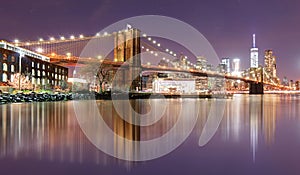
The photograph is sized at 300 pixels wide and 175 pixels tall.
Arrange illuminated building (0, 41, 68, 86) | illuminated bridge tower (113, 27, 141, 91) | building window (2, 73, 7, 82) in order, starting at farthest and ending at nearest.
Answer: illuminated bridge tower (113, 27, 141, 91), illuminated building (0, 41, 68, 86), building window (2, 73, 7, 82)

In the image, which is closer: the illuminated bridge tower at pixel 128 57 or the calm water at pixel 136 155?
the calm water at pixel 136 155

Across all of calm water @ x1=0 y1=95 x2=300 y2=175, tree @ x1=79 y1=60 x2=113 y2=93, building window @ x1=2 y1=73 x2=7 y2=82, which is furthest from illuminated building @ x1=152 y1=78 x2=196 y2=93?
calm water @ x1=0 y1=95 x2=300 y2=175

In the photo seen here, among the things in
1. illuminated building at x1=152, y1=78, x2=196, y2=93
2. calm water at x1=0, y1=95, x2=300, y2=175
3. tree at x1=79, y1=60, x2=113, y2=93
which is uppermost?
tree at x1=79, y1=60, x2=113, y2=93

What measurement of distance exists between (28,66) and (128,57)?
16.8 meters

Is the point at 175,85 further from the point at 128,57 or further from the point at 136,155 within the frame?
the point at 136,155

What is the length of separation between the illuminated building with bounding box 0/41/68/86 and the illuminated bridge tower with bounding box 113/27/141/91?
11.6 meters

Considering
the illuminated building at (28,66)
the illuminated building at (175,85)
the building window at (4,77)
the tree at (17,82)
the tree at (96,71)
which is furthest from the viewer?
the illuminated building at (175,85)

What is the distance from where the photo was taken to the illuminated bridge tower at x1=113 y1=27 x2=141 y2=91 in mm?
41156

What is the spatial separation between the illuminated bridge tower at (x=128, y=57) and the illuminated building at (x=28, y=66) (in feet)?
38.0

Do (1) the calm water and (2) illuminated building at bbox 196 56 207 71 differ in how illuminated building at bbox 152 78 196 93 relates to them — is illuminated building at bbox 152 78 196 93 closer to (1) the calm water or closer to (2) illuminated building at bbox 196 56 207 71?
(2) illuminated building at bbox 196 56 207 71

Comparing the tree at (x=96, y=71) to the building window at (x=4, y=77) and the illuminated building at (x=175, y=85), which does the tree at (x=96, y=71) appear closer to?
the building window at (x=4, y=77)

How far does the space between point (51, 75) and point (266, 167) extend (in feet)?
186

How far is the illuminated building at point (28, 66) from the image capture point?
1609 inches

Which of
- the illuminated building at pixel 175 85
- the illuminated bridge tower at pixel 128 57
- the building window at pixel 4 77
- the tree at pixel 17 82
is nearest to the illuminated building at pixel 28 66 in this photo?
the building window at pixel 4 77
